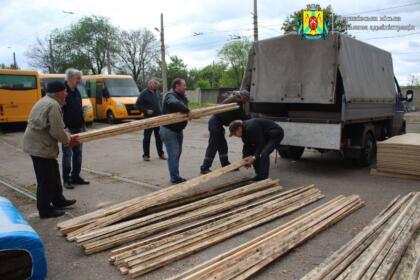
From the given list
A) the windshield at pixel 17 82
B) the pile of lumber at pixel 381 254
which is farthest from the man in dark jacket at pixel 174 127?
the windshield at pixel 17 82

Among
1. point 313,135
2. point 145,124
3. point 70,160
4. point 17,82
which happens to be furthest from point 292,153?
point 17,82

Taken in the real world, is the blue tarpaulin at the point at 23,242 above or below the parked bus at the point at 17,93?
below

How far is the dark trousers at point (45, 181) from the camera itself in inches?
196

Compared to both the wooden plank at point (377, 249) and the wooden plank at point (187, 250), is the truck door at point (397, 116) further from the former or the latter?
the wooden plank at point (187, 250)

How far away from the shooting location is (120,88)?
818 inches

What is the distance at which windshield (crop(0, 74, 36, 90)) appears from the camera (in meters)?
17.1

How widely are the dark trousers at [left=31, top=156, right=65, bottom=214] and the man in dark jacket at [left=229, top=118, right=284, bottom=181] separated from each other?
9.55 ft

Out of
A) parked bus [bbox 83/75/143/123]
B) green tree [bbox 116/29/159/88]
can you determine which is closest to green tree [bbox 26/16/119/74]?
green tree [bbox 116/29/159/88]

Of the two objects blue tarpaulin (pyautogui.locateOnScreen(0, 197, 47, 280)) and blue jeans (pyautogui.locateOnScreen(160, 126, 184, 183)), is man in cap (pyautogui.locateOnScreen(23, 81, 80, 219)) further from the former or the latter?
blue jeans (pyautogui.locateOnScreen(160, 126, 184, 183))

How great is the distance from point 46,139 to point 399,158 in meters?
6.44

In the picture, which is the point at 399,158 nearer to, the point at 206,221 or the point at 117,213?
the point at 206,221

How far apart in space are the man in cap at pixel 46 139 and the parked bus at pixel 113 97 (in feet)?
48.3

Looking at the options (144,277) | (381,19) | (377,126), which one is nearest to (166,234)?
(144,277)

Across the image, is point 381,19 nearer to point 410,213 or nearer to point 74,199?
point 410,213
